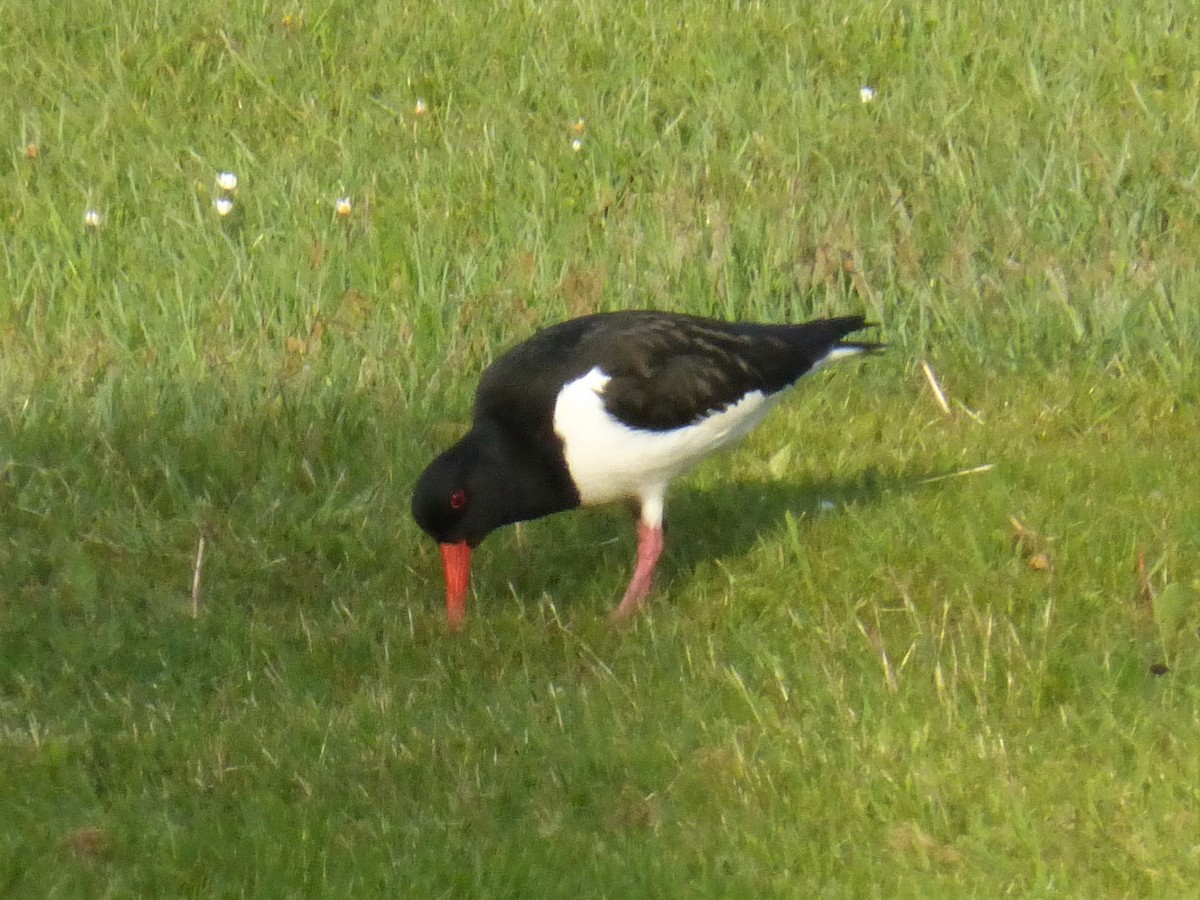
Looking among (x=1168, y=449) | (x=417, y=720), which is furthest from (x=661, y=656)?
(x=1168, y=449)

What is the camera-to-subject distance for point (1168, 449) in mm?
6199

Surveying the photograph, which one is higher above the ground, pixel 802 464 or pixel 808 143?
pixel 808 143

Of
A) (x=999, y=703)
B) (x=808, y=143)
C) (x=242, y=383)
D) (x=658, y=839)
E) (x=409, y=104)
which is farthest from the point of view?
(x=409, y=104)

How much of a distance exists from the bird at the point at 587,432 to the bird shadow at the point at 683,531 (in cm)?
22

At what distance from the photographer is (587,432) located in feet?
17.6

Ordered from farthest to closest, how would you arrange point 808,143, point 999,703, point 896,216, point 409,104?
point 409,104 < point 808,143 < point 896,216 < point 999,703

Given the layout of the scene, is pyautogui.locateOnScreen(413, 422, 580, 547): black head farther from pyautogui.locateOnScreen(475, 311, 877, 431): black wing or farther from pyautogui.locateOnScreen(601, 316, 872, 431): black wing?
pyautogui.locateOnScreen(601, 316, 872, 431): black wing

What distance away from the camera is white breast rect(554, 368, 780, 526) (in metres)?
5.36

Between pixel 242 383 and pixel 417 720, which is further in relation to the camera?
pixel 242 383

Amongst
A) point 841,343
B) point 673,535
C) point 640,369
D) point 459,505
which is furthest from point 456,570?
point 841,343

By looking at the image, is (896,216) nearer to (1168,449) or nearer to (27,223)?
(1168,449)

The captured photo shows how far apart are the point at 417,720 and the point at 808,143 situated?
4594mm

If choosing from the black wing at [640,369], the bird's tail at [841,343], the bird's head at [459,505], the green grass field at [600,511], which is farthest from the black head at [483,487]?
the bird's tail at [841,343]

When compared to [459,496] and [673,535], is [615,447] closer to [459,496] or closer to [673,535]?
[459,496]
